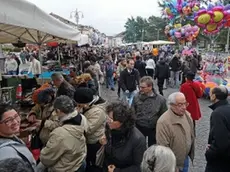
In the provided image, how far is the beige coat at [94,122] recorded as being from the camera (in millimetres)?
3744

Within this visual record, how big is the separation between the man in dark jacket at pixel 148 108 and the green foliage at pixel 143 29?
68.7m

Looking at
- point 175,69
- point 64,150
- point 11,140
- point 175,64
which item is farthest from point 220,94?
point 175,69

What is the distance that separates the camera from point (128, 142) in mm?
2869

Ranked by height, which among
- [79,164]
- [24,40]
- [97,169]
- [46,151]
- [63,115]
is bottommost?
[97,169]

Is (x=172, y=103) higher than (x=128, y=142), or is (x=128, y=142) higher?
(x=172, y=103)

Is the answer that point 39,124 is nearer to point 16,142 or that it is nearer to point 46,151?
point 46,151

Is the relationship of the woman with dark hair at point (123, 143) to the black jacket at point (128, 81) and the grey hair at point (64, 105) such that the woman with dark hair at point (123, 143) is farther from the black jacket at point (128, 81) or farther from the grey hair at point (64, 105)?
the black jacket at point (128, 81)

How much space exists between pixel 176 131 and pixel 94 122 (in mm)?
1030

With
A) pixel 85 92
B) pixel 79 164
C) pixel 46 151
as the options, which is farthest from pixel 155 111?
pixel 46 151

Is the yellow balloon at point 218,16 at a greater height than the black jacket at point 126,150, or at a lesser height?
greater

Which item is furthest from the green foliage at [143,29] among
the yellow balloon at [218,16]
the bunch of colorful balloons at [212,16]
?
the yellow balloon at [218,16]

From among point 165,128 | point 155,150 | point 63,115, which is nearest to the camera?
point 155,150

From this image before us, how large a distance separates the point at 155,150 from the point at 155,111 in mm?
2440

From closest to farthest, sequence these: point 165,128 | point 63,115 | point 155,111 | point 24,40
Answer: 1. point 63,115
2. point 165,128
3. point 155,111
4. point 24,40
